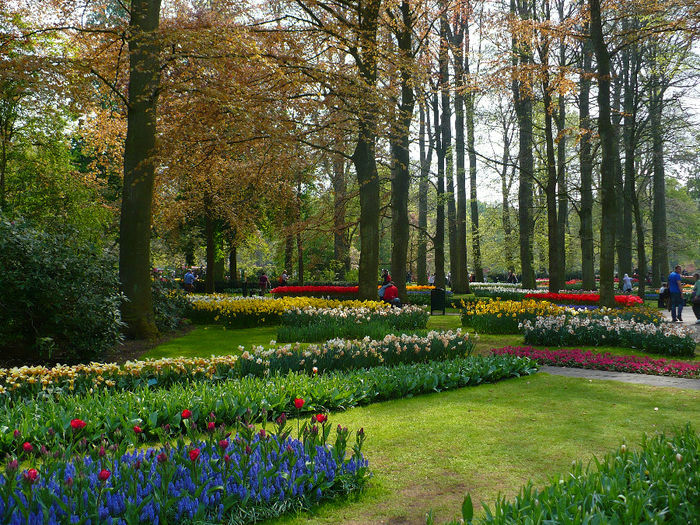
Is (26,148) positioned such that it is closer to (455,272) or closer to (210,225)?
(210,225)

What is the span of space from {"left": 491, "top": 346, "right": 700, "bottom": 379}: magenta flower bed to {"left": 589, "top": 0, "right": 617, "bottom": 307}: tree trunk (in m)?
5.89

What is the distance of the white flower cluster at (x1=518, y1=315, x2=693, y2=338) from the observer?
1038 centimetres

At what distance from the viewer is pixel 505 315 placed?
1267 cm

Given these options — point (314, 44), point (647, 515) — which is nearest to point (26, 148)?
point (314, 44)

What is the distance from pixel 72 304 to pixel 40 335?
716 millimetres

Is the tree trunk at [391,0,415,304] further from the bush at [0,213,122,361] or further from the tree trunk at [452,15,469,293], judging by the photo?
the bush at [0,213,122,361]

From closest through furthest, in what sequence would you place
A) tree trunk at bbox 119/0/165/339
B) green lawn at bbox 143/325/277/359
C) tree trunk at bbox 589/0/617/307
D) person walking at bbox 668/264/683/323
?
green lawn at bbox 143/325/277/359, tree trunk at bbox 119/0/165/339, tree trunk at bbox 589/0/617/307, person walking at bbox 668/264/683/323

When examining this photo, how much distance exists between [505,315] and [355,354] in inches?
247

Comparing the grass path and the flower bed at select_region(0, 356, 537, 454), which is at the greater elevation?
the flower bed at select_region(0, 356, 537, 454)

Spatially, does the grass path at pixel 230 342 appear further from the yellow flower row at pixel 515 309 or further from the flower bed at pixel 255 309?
the yellow flower row at pixel 515 309

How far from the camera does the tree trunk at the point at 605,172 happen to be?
14.2m

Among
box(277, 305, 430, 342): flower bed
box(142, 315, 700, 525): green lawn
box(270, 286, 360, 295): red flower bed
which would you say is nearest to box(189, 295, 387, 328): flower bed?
box(277, 305, 430, 342): flower bed

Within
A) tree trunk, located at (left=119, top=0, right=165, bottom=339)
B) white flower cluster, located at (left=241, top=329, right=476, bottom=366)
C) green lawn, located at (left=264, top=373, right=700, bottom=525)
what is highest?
tree trunk, located at (left=119, top=0, right=165, bottom=339)

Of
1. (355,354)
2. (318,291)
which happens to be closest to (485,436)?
(355,354)
